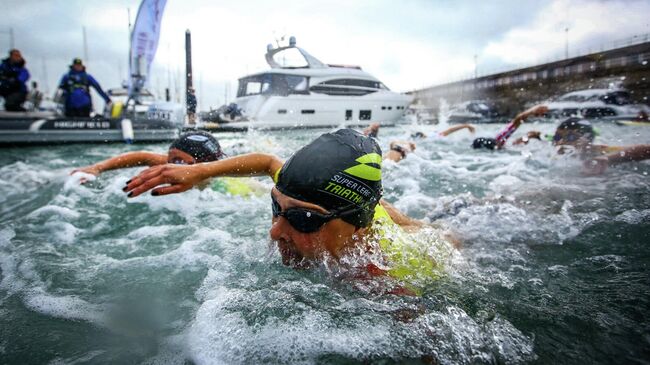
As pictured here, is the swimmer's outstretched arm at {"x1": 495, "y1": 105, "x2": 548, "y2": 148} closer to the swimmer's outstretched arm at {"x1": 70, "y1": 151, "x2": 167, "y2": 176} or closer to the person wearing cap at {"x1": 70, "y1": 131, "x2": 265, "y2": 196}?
the person wearing cap at {"x1": 70, "y1": 131, "x2": 265, "y2": 196}

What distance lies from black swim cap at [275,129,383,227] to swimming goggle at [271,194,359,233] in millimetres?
40

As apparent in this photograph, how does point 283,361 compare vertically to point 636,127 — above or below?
below

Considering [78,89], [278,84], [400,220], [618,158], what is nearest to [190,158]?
[400,220]

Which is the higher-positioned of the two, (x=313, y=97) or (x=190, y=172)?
(x=313, y=97)

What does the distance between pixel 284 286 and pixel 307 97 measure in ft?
63.2

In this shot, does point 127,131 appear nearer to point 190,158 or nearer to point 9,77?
point 9,77

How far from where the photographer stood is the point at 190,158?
3.69 meters

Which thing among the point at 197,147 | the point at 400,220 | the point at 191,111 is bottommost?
the point at 400,220

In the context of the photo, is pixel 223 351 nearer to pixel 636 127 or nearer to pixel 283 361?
pixel 283 361

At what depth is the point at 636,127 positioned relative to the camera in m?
12.5

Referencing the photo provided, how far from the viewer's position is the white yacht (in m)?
19.2

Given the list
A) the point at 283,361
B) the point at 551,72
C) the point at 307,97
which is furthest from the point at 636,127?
the point at 551,72

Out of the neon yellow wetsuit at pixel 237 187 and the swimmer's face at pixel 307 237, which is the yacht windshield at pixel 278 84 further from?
the swimmer's face at pixel 307 237

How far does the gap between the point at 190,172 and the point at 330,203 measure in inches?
35.1
